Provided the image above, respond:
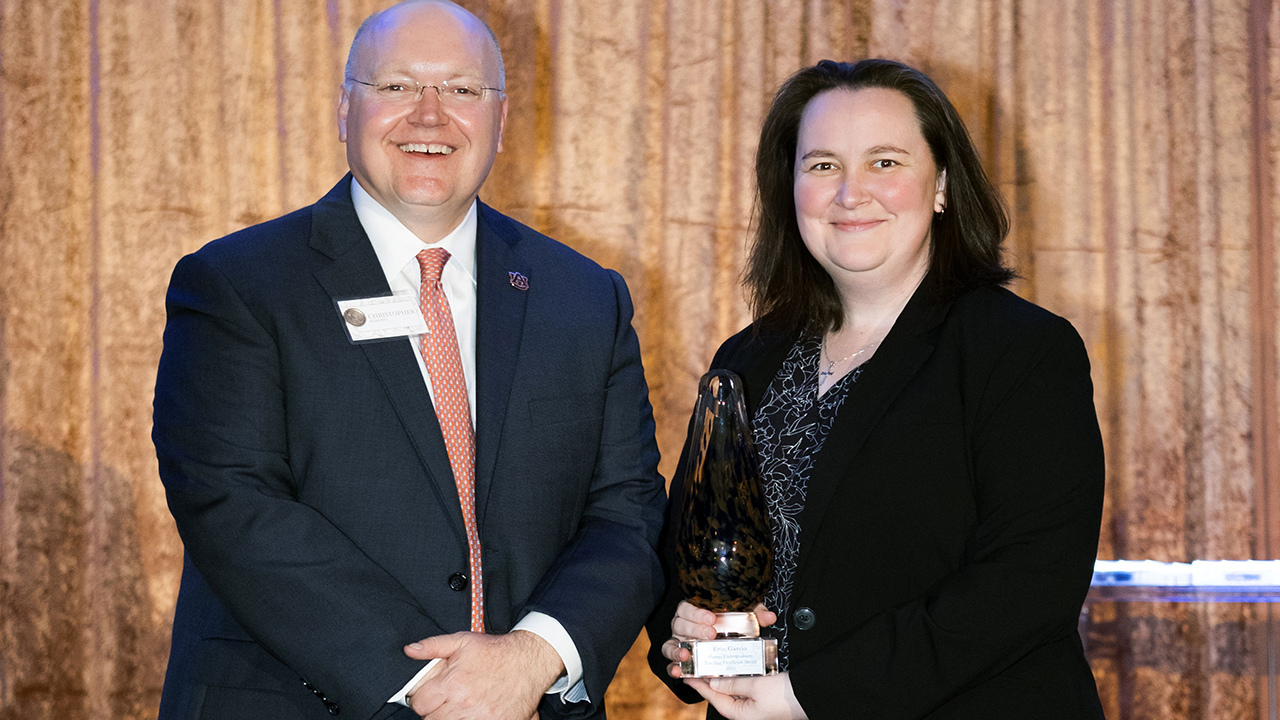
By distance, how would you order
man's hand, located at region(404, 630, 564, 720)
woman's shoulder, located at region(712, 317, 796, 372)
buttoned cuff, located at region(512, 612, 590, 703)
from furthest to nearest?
woman's shoulder, located at region(712, 317, 796, 372) → buttoned cuff, located at region(512, 612, 590, 703) → man's hand, located at region(404, 630, 564, 720)

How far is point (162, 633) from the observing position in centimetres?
378

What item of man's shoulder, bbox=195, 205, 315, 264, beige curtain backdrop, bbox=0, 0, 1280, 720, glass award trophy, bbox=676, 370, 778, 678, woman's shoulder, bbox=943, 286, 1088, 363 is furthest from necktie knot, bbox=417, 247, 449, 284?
beige curtain backdrop, bbox=0, 0, 1280, 720

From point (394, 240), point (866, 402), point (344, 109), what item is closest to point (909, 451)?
point (866, 402)

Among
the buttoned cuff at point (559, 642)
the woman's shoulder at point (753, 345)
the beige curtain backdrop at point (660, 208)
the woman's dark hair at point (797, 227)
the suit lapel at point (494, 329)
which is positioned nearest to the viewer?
the buttoned cuff at point (559, 642)

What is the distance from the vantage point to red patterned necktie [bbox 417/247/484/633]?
179 centimetres

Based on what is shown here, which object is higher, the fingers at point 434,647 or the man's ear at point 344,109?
the man's ear at point 344,109

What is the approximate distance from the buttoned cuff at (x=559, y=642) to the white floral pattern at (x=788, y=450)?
0.36m

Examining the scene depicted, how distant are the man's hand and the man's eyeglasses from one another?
0.96 metres

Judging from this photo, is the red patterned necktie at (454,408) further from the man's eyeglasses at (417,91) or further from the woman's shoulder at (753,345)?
the woman's shoulder at (753,345)

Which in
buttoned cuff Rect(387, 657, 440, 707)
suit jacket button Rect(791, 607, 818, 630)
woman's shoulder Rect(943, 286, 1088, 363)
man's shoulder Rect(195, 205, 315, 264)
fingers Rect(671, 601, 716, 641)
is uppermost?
man's shoulder Rect(195, 205, 315, 264)

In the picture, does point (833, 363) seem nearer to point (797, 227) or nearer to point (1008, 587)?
point (797, 227)

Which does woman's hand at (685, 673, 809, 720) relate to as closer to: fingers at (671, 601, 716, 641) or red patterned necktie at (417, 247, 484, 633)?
fingers at (671, 601, 716, 641)

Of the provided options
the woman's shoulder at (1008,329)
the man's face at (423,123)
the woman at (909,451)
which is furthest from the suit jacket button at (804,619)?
the man's face at (423,123)

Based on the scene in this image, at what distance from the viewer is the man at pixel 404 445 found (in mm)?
1652
